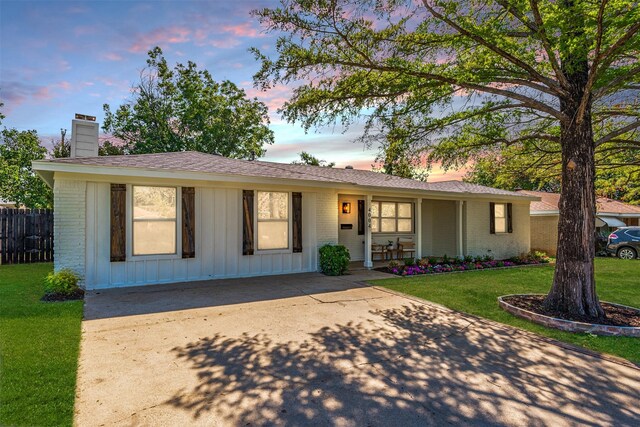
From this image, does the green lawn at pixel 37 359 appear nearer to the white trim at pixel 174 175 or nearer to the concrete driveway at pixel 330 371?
the concrete driveway at pixel 330 371

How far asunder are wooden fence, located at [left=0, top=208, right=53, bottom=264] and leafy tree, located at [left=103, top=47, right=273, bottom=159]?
Result: 475 inches

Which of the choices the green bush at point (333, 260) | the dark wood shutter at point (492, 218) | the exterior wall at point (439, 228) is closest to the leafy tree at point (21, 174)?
the green bush at point (333, 260)

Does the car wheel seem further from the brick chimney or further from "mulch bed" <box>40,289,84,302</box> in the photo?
the brick chimney

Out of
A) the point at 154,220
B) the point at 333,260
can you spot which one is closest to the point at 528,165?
Answer: the point at 333,260

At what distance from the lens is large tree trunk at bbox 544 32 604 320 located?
5590 mm

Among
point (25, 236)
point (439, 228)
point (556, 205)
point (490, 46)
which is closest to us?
point (490, 46)

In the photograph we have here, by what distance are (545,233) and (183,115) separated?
23.5m

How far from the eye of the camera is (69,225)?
6969 mm

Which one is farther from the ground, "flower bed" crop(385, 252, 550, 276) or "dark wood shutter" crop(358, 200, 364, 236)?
"dark wood shutter" crop(358, 200, 364, 236)

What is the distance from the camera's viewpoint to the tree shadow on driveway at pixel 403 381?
110 inches

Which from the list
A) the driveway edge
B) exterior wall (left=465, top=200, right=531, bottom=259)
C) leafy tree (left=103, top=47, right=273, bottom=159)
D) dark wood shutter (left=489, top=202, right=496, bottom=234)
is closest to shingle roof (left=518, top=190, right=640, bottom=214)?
exterior wall (left=465, top=200, right=531, bottom=259)

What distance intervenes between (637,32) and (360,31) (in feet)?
13.0

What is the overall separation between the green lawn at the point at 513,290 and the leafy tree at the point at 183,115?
63.0 feet

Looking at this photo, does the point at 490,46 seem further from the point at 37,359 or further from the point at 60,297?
the point at 60,297
